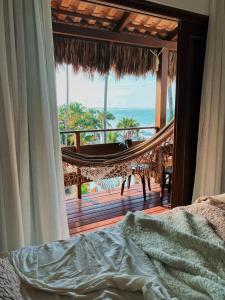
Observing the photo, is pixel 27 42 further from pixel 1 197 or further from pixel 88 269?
pixel 88 269

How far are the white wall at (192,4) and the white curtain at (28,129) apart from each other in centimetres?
116

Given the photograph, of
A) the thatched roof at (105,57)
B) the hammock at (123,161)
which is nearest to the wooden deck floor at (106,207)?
the hammock at (123,161)

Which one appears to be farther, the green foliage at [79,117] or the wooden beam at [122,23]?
the green foliage at [79,117]

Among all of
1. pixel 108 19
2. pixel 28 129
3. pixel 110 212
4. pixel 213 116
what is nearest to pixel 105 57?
pixel 108 19

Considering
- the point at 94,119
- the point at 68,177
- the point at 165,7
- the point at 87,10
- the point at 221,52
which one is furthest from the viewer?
the point at 94,119

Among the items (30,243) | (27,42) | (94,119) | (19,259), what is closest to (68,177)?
(30,243)

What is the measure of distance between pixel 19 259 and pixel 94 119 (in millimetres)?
5325

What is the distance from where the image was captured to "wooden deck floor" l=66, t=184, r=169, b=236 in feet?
9.29

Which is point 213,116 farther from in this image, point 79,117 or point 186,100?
point 79,117

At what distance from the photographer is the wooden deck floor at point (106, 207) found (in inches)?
111

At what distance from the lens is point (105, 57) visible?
4.29 metres

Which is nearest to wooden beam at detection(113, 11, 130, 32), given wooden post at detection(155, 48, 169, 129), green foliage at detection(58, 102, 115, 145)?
wooden post at detection(155, 48, 169, 129)

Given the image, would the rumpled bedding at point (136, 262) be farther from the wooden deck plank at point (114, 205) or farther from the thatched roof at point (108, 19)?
the thatched roof at point (108, 19)

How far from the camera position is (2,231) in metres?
1.67
